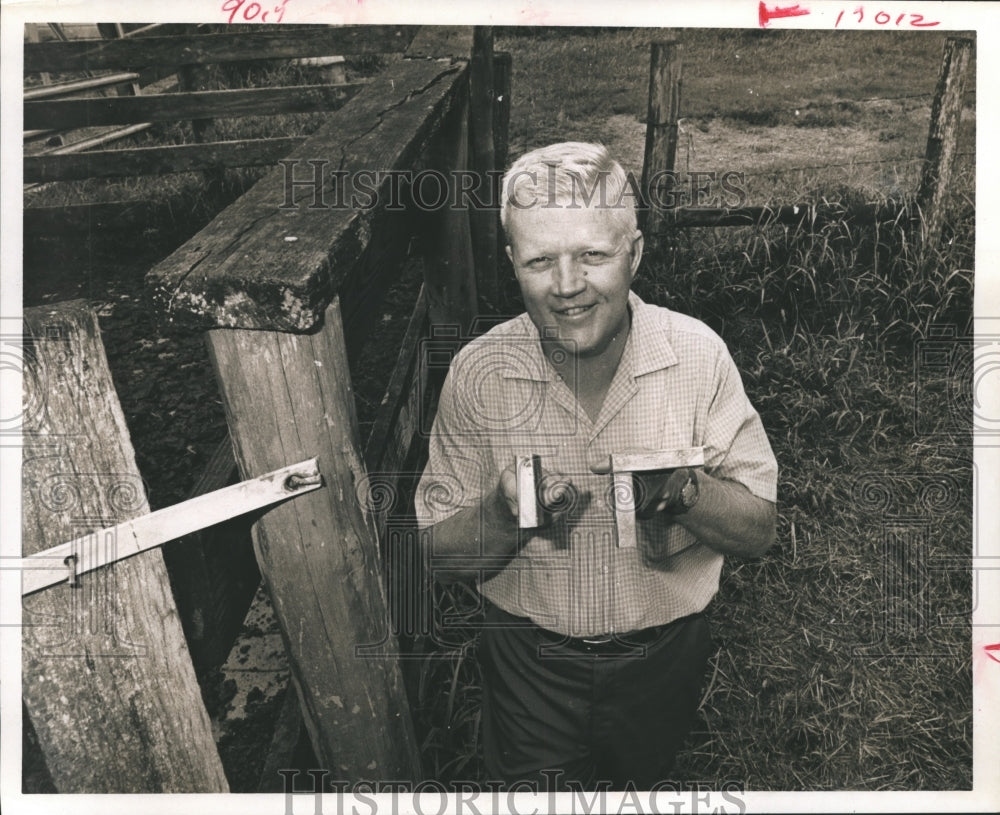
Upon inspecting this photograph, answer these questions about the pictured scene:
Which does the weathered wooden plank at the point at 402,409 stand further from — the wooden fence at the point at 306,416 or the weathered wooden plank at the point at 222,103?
the weathered wooden plank at the point at 222,103

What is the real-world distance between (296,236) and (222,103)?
1780mm

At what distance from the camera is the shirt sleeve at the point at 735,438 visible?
1.66 metres

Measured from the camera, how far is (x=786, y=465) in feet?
6.00

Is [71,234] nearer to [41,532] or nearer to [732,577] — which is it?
[41,532]

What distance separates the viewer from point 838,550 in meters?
1.82

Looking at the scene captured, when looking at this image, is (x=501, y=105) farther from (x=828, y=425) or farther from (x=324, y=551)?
(x=324, y=551)

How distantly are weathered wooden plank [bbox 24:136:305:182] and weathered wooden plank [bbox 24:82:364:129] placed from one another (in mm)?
120

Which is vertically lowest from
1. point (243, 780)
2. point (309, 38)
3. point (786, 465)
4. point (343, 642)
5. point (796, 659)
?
point (243, 780)

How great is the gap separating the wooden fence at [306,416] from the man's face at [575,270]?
0.95 feet

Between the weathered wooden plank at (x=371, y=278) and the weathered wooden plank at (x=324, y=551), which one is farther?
the weathered wooden plank at (x=371, y=278)

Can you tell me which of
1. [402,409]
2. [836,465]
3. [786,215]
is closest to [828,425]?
[836,465]

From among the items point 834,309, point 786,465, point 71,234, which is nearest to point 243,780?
point 71,234

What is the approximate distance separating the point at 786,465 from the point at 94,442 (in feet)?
4.47

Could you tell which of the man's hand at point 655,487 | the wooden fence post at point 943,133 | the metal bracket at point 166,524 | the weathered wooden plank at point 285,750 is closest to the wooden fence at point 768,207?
the wooden fence post at point 943,133
